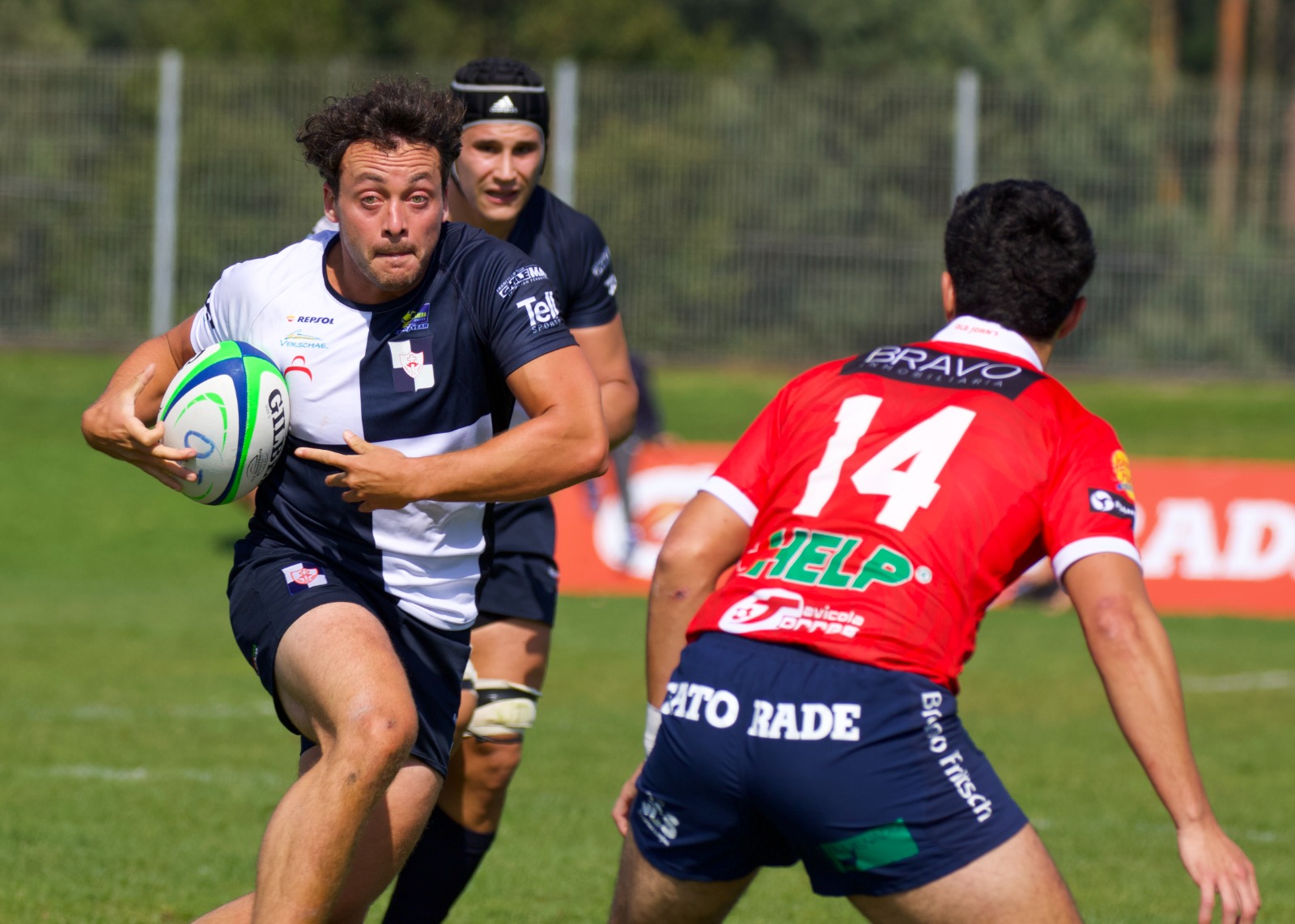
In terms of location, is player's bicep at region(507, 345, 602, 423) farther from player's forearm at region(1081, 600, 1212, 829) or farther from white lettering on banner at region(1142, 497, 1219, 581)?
white lettering on banner at region(1142, 497, 1219, 581)

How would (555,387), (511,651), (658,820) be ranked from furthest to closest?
(511,651) → (555,387) → (658,820)

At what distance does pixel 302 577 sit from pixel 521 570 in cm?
157

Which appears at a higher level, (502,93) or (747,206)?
(502,93)

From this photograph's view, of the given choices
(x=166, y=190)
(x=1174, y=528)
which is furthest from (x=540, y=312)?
(x=166, y=190)

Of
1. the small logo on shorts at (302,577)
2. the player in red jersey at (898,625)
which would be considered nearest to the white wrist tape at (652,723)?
the player in red jersey at (898,625)

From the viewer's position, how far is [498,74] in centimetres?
582

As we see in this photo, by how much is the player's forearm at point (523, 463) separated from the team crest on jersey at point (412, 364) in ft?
0.81

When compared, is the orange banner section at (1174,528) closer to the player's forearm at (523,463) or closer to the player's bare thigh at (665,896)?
the player's forearm at (523,463)

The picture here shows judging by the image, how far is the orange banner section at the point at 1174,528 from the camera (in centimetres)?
1474

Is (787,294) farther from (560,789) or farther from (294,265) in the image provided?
(294,265)

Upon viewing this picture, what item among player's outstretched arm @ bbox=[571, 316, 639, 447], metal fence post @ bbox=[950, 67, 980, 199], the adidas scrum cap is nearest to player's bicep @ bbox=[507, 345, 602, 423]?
player's outstretched arm @ bbox=[571, 316, 639, 447]

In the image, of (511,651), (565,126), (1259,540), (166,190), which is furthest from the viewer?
(166,190)

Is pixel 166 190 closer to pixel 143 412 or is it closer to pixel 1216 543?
pixel 1216 543

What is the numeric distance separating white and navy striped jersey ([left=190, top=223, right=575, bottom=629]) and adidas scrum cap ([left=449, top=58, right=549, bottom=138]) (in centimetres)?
150
